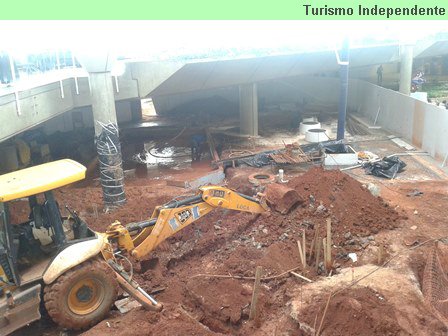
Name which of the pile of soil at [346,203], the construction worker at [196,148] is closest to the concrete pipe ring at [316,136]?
the construction worker at [196,148]

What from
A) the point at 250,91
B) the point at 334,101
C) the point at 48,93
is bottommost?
the point at 334,101

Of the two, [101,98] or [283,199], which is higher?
[101,98]

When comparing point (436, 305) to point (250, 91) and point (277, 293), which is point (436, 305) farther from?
point (250, 91)

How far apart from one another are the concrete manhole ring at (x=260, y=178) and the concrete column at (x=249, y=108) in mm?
8077

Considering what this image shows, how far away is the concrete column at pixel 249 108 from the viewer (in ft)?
72.5

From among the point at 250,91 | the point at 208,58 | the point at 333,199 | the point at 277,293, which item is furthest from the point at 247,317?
the point at 250,91

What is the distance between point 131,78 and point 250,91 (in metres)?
8.47

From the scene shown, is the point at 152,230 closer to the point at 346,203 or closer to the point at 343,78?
the point at 346,203

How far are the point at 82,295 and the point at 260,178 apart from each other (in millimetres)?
8407

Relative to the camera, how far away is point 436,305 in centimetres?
709

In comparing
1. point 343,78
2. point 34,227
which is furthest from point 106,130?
point 343,78

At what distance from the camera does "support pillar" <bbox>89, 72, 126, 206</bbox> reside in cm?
1261

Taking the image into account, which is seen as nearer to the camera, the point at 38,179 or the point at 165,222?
the point at 38,179

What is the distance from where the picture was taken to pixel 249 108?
2212cm
